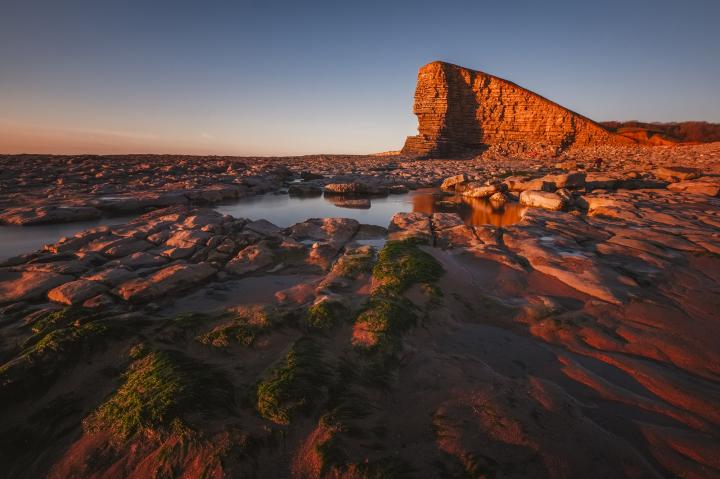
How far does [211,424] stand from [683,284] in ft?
18.8

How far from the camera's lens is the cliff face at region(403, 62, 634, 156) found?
33375 mm

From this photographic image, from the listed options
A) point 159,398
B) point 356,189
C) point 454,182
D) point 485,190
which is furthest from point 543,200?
point 159,398

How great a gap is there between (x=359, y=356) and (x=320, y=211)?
7.94 m

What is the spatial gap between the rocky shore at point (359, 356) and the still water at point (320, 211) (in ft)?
8.26

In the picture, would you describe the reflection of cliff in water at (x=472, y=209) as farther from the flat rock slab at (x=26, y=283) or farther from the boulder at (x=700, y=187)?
the flat rock slab at (x=26, y=283)

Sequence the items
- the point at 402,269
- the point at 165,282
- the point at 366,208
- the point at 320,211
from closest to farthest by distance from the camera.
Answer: the point at 165,282 → the point at 402,269 → the point at 320,211 → the point at 366,208

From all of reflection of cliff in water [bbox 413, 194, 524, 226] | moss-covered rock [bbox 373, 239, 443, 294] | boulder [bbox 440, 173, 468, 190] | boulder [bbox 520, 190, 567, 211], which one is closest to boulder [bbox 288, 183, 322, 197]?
reflection of cliff in water [bbox 413, 194, 524, 226]

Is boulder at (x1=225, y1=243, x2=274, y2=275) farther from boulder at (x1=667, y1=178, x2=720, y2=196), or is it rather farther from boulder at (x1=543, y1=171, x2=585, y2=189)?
boulder at (x1=667, y1=178, x2=720, y2=196)

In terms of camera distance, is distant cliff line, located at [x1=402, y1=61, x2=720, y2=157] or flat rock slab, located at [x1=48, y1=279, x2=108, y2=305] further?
distant cliff line, located at [x1=402, y1=61, x2=720, y2=157]

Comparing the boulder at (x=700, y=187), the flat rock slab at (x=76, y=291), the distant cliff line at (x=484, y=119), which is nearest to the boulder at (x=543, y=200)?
the boulder at (x=700, y=187)

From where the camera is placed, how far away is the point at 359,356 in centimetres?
285

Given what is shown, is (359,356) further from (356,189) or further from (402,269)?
(356,189)

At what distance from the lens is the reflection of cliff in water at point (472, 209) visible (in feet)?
29.0

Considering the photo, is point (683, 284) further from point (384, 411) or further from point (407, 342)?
point (384, 411)
